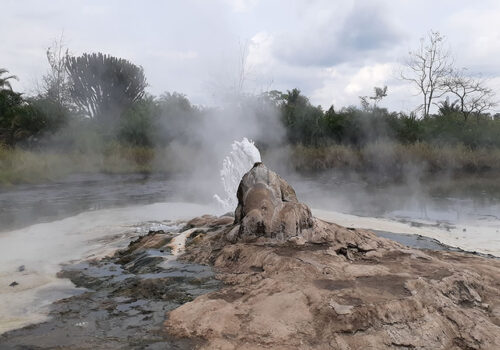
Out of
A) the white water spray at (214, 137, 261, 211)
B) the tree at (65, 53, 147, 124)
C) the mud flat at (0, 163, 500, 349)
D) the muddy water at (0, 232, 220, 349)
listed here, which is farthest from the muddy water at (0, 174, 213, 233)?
the tree at (65, 53, 147, 124)

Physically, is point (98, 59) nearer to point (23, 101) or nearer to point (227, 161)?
point (23, 101)

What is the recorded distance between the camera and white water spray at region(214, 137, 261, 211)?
10250 mm

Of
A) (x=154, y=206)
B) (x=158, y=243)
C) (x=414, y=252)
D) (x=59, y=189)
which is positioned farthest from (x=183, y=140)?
(x=414, y=252)

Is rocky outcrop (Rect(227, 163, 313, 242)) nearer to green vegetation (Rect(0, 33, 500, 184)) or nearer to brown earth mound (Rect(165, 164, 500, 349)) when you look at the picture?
brown earth mound (Rect(165, 164, 500, 349))

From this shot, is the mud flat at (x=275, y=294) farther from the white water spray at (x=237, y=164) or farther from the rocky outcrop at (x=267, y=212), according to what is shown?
the white water spray at (x=237, y=164)

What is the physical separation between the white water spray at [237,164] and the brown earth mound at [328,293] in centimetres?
465

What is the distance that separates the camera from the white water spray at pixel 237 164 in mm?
10250

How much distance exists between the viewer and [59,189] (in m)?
15.1

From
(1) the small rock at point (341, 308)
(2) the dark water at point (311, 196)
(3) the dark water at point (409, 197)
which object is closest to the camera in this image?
(1) the small rock at point (341, 308)

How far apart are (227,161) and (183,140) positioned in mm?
12336

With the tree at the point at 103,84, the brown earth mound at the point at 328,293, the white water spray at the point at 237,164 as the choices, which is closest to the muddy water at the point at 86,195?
the white water spray at the point at 237,164

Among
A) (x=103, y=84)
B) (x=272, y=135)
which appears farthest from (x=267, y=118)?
(x=103, y=84)

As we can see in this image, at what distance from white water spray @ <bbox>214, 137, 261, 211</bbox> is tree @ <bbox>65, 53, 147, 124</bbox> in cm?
2003

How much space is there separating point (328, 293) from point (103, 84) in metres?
29.3
